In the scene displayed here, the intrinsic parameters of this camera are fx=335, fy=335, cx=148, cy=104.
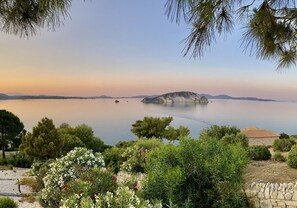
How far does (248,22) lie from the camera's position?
5.27 metres

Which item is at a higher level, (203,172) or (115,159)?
(203,172)

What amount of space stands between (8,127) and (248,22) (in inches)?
682

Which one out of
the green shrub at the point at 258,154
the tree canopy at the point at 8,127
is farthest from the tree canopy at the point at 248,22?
the tree canopy at the point at 8,127

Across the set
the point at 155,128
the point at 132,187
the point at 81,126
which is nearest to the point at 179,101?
the point at 155,128

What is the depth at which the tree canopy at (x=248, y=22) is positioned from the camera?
12.3 feet

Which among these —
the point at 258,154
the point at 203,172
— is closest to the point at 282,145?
the point at 258,154

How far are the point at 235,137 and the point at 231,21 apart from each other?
29.6 ft

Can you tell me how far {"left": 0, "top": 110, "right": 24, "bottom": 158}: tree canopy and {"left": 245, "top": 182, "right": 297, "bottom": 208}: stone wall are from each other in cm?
1574

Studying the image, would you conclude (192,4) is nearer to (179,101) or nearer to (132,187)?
(132,187)

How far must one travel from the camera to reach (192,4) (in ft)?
11.6

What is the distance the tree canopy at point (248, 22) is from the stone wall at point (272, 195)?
265 centimetres

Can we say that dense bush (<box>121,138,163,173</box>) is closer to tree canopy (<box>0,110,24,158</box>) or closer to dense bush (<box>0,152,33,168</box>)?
dense bush (<box>0,152,33,168</box>)

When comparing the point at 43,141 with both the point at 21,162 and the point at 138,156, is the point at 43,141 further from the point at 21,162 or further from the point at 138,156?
the point at 138,156

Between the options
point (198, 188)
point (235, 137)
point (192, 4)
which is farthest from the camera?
point (235, 137)
